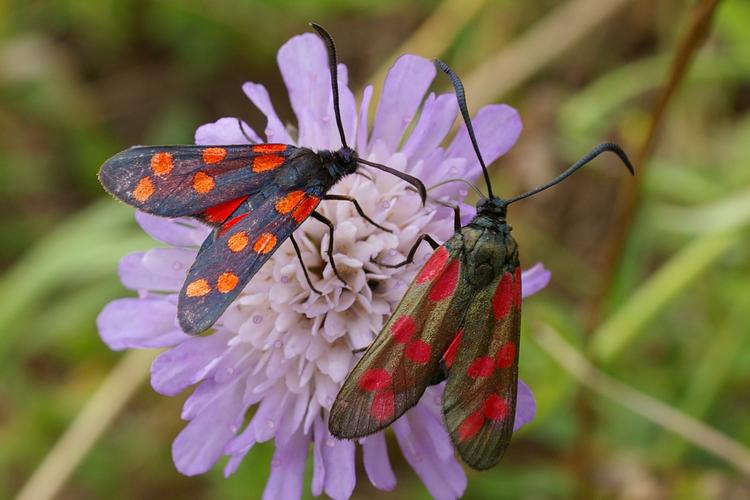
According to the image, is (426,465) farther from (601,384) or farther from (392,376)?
(601,384)

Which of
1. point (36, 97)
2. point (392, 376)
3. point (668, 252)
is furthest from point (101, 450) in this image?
point (668, 252)

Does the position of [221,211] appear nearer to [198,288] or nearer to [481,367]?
[198,288]

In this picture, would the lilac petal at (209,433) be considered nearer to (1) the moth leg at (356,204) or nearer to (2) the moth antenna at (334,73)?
(1) the moth leg at (356,204)

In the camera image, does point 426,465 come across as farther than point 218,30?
A: No

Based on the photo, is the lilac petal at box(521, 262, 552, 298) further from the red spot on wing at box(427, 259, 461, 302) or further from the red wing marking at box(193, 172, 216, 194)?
the red wing marking at box(193, 172, 216, 194)

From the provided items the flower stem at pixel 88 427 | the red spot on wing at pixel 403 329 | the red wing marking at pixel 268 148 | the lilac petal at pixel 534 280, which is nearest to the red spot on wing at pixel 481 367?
the red spot on wing at pixel 403 329

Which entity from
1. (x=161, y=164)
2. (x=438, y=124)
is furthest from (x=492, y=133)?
(x=161, y=164)
